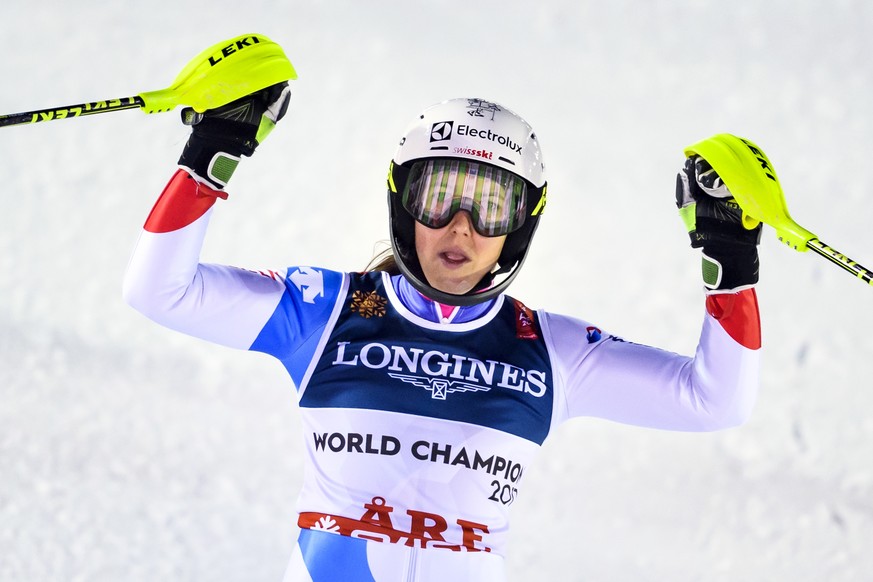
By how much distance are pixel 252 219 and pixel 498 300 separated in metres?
2.80

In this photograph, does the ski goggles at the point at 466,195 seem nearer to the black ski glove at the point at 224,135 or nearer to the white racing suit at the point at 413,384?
the white racing suit at the point at 413,384

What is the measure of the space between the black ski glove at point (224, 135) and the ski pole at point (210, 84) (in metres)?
0.03

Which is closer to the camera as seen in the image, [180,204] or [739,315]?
[180,204]

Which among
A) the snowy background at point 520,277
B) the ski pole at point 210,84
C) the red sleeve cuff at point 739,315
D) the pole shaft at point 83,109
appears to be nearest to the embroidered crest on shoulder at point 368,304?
the ski pole at point 210,84

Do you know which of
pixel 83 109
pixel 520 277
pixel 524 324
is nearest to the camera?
pixel 83 109

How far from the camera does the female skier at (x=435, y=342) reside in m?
2.67

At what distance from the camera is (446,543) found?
2.68 metres

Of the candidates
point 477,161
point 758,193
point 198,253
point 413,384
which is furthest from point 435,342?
point 758,193

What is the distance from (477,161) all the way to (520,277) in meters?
2.51

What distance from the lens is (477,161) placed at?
2.84 m

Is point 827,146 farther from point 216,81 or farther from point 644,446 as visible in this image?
point 216,81

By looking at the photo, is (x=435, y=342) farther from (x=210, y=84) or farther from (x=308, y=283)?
(x=210, y=84)

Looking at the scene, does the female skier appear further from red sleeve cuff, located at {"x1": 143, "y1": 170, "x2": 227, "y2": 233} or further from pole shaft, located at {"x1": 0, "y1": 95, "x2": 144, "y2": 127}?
pole shaft, located at {"x1": 0, "y1": 95, "x2": 144, "y2": 127}

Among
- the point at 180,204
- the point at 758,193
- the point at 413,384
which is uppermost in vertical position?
the point at 758,193
